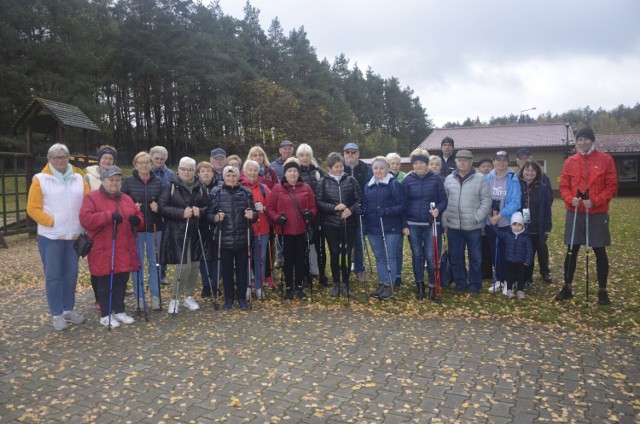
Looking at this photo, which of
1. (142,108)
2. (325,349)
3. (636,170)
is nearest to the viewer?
(325,349)

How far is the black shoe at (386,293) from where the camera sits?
704 cm

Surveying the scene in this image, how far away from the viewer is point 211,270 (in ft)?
23.9

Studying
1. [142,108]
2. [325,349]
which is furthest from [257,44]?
[325,349]

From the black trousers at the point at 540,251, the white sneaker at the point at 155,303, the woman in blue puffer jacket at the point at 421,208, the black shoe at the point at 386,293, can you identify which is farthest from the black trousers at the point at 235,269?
the black trousers at the point at 540,251

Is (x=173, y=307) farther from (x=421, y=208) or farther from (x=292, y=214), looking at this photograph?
(x=421, y=208)

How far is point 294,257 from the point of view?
7.07 metres

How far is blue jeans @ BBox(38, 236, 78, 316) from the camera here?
5.79 metres

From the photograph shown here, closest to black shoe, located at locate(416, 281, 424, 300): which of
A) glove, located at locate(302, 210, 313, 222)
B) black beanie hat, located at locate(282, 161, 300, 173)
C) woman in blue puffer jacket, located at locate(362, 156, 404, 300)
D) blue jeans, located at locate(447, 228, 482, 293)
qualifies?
woman in blue puffer jacket, located at locate(362, 156, 404, 300)

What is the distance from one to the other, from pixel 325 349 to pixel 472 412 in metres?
1.82

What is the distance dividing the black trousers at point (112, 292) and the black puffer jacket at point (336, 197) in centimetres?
297

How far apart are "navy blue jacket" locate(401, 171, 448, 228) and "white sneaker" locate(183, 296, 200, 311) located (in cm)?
330

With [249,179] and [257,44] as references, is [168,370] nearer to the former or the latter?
[249,179]

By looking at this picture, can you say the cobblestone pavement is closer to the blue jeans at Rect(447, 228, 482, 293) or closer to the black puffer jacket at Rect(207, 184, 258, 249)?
the black puffer jacket at Rect(207, 184, 258, 249)

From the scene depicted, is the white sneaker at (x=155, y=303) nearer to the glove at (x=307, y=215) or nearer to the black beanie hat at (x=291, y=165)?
the glove at (x=307, y=215)
